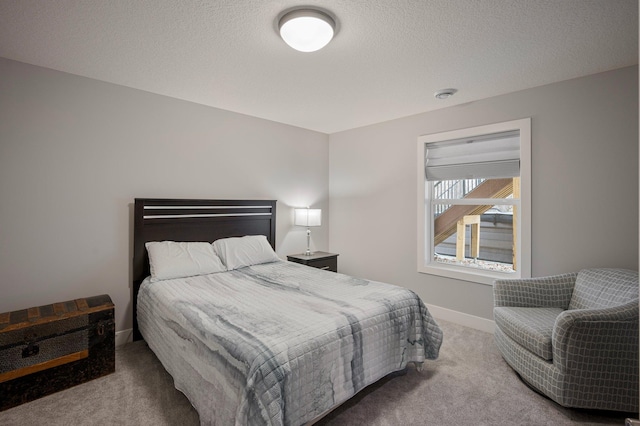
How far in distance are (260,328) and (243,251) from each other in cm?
170

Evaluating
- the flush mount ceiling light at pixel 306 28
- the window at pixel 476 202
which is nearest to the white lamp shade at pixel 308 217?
the window at pixel 476 202

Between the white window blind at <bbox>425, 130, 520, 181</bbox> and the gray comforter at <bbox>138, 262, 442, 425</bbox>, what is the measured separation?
1.77 metres

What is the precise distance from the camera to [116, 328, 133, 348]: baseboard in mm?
2894

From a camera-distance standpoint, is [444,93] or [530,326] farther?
[444,93]

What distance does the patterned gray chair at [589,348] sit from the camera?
1.90 metres

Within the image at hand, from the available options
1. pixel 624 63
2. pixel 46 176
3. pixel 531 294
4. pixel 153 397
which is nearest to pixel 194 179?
pixel 46 176

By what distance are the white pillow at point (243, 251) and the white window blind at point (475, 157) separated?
2143 mm

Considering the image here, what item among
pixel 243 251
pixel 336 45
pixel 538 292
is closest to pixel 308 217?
pixel 243 251

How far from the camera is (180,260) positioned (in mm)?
2914

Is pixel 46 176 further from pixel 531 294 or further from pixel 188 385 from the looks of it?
pixel 531 294

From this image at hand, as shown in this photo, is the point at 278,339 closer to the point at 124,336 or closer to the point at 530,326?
the point at 530,326

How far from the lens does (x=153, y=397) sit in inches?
83.4

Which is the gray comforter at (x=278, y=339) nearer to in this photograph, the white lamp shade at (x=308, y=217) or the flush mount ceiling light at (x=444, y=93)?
the white lamp shade at (x=308, y=217)

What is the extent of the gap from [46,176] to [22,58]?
2.95 ft
